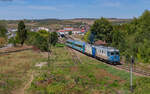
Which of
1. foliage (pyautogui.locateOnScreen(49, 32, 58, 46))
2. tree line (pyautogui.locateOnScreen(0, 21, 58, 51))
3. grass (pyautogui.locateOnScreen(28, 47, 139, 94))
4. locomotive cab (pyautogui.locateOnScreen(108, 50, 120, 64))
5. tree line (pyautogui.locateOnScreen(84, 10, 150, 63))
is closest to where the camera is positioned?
grass (pyautogui.locateOnScreen(28, 47, 139, 94))

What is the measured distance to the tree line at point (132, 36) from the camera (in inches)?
1121

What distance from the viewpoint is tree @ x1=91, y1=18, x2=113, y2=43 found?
76775 mm

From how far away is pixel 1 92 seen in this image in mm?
24219

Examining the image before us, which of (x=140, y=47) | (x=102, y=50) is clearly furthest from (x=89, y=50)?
(x=140, y=47)

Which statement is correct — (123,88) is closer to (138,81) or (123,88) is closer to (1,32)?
(138,81)

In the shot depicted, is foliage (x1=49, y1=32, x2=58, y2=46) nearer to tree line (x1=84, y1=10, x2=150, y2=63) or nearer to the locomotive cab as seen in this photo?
tree line (x1=84, y1=10, x2=150, y2=63)

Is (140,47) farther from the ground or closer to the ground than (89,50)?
farther from the ground

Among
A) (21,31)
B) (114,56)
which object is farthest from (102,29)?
(114,56)

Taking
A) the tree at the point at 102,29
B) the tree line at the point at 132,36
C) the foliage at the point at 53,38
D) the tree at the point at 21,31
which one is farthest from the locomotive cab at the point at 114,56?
the tree at the point at 21,31

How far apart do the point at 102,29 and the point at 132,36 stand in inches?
1658

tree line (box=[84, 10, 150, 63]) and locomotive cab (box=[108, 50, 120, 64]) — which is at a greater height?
tree line (box=[84, 10, 150, 63])

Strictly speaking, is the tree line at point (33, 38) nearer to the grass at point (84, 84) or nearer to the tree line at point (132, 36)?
the tree line at point (132, 36)

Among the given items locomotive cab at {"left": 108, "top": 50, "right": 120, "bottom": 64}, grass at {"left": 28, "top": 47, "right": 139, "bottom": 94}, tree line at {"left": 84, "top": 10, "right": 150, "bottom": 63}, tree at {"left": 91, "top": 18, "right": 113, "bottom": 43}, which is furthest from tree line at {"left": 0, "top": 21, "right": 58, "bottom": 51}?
grass at {"left": 28, "top": 47, "right": 139, "bottom": 94}

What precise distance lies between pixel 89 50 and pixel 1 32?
2376 inches
